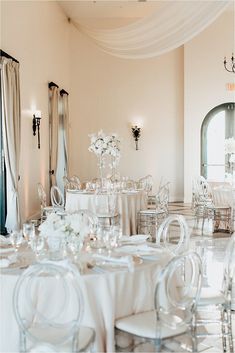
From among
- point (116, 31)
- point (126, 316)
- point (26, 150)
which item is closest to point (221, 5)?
point (116, 31)

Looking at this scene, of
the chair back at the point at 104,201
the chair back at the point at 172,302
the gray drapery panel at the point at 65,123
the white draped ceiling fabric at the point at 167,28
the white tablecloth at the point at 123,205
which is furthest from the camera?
the gray drapery panel at the point at 65,123

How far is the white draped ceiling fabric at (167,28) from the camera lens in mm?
5766

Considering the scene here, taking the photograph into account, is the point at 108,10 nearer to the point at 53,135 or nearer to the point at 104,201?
the point at 53,135

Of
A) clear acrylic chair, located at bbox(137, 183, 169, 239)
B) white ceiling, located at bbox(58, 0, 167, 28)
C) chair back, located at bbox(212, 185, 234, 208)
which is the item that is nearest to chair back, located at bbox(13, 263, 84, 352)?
clear acrylic chair, located at bbox(137, 183, 169, 239)

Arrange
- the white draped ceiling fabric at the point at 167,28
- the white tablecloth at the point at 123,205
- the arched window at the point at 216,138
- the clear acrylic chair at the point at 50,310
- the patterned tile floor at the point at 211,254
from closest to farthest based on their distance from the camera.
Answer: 1. the clear acrylic chair at the point at 50,310
2. the patterned tile floor at the point at 211,254
3. the white draped ceiling fabric at the point at 167,28
4. the white tablecloth at the point at 123,205
5. the arched window at the point at 216,138

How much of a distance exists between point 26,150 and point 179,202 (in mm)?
6170

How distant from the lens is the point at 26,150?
29.4 ft

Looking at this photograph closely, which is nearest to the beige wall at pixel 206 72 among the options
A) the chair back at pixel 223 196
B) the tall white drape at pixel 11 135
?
the chair back at pixel 223 196

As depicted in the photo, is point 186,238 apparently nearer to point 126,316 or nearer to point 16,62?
point 126,316

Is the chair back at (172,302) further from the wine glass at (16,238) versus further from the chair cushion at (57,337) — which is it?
the wine glass at (16,238)

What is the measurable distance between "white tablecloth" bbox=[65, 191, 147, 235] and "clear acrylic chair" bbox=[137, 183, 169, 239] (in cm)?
18

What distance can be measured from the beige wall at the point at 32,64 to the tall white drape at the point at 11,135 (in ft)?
1.55

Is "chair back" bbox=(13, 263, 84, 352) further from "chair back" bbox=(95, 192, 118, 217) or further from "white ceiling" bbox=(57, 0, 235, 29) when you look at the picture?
"white ceiling" bbox=(57, 0, 235, 29)

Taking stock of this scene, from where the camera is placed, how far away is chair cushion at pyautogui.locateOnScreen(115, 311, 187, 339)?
9.14ft
